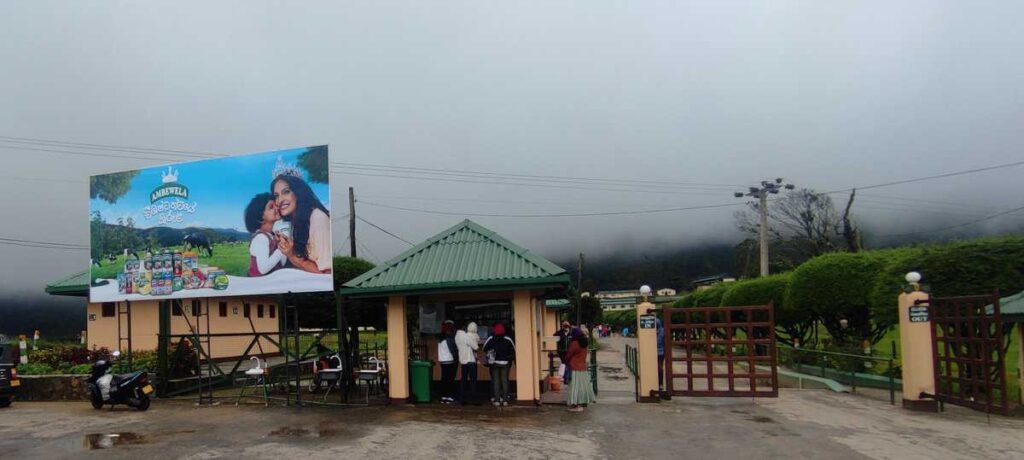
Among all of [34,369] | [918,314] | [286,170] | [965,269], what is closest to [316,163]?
[286,170]

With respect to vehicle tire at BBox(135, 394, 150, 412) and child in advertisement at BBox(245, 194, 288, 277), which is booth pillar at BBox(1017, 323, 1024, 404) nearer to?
child in advertisement at BBox(245, 194, 288, 277)

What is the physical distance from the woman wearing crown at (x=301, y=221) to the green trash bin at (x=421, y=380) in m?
2.66

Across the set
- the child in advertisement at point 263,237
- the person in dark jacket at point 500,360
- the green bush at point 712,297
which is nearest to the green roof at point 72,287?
the child in advertisement at point 263,237

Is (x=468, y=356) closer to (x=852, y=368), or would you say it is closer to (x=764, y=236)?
(x=852, y=368)

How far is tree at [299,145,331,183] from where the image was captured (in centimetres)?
1367

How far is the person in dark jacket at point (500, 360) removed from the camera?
1291cm

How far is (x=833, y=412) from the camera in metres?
12.7

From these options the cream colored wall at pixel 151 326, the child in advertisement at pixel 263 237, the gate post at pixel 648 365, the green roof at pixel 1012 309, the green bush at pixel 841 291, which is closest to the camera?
the green roof at pixel 1012 309

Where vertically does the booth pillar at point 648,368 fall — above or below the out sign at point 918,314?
below

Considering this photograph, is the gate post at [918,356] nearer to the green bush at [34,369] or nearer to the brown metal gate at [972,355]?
the brown metal gate at [972,355]

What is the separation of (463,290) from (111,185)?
9.12 metres

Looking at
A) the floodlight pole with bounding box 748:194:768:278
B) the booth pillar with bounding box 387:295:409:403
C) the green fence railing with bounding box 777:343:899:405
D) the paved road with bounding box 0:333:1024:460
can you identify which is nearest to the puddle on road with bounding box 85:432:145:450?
the paved road with bounding box 0:333:1024:460

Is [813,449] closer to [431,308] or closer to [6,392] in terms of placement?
[431,308]

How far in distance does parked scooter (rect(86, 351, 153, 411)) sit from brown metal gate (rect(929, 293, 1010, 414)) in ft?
50.4
